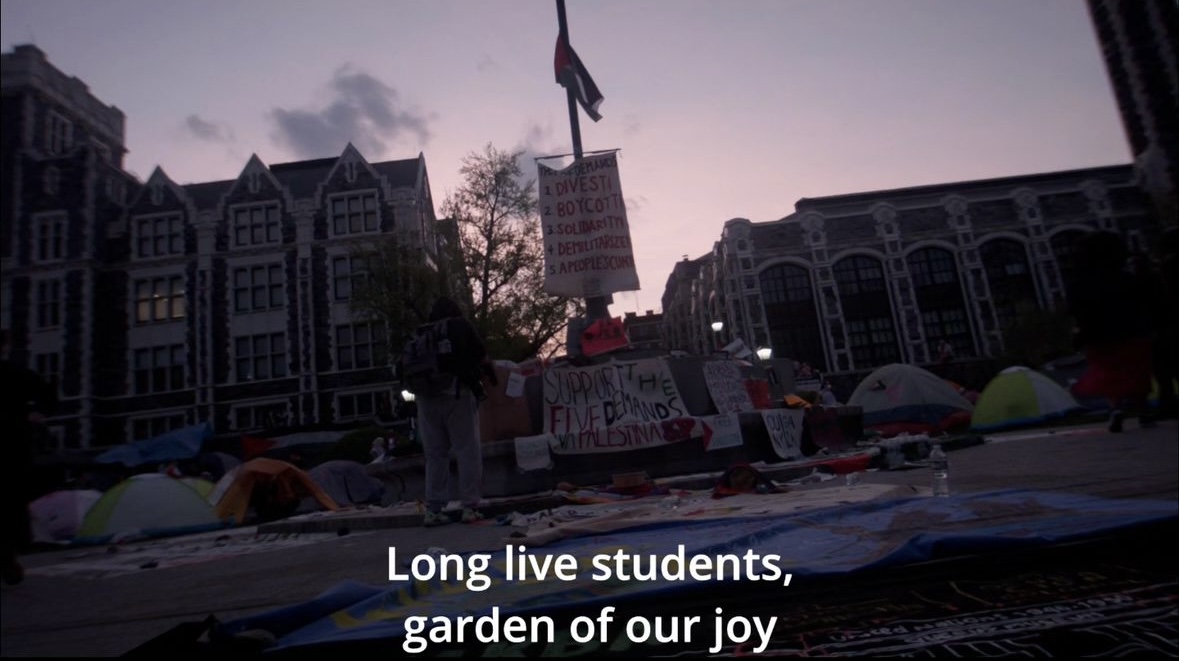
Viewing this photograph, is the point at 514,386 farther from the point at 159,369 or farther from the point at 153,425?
the point at 159,369

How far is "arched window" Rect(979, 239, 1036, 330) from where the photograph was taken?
1510 inches

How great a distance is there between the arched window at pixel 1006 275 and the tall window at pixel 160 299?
43914 mm

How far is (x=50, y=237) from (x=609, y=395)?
35.7 meters

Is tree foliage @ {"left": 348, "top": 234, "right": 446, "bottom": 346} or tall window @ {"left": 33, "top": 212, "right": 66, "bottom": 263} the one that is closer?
tree foliage @ {"left": 348, "top": 234, "right": 446, "bottom": 346}

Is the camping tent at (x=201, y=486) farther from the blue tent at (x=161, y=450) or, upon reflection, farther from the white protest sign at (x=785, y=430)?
the blue tent at (x=161, y=450)

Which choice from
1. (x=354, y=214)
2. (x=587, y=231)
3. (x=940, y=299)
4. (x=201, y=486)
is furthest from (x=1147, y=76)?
(x=940, y=299)

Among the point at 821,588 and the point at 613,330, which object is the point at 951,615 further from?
the point at 613,330

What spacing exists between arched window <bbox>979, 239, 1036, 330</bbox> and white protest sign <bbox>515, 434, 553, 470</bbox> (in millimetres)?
39196

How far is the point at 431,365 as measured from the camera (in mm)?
5285

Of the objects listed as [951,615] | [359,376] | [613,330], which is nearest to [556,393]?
[613,330]

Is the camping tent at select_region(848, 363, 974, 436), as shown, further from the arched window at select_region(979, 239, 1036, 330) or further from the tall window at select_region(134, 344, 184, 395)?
the tall window at select_region(134, 344, 184, 395)

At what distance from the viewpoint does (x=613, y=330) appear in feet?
27.6

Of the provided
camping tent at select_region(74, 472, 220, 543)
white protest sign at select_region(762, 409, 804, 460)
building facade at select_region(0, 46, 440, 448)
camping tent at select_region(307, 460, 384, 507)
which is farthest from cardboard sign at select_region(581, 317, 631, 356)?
building facade at select_region(0, 46, 440, 448)

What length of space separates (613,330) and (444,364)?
3.47m
